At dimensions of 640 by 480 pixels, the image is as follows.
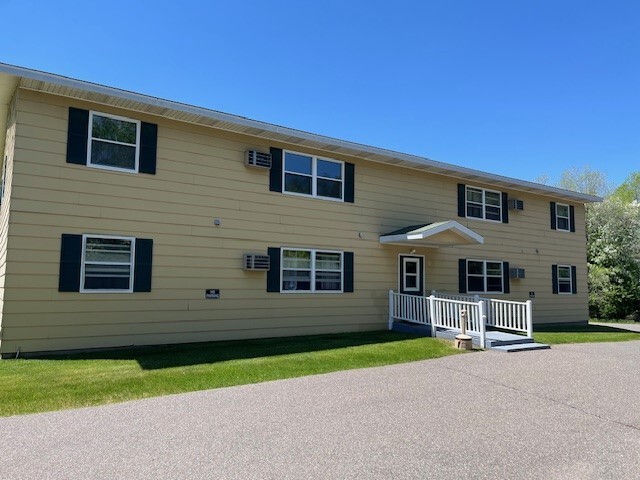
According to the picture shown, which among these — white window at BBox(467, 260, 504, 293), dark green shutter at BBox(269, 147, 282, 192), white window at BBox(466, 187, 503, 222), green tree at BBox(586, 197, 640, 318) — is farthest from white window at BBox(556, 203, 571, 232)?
dark green shutter at BBox(269, 147, 282, 192)

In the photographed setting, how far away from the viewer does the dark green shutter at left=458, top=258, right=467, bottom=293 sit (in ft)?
45.2

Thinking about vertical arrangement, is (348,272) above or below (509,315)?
above

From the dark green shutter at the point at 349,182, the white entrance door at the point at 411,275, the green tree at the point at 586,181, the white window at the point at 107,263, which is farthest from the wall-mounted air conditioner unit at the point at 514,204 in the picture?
the green tree at the point at 586,181

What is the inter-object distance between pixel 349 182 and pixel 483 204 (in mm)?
5447

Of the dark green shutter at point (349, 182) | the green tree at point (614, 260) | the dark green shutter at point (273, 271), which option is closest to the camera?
the dark green shutter at point (273, 271)

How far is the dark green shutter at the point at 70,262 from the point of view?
8266mm

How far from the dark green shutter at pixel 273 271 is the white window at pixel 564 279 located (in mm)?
11487

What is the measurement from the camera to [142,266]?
906 centimetres

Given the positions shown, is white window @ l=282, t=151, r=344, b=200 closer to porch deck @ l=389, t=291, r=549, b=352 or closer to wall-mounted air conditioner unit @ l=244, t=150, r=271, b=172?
wall-mounted air conditioner unit @ l=244, t=150, r=271, b=172

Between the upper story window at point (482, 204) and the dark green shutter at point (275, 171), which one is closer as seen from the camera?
the dark green shutter at point (275, 171)

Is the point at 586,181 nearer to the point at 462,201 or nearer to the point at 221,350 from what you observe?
the point at 462,201

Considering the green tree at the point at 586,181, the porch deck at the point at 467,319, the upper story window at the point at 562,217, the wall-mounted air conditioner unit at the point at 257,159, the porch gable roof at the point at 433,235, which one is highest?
the green tree at the point at 586,181

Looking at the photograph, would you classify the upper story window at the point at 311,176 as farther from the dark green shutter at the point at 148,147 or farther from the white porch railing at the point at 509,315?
the white porch railing at the point at 509,315

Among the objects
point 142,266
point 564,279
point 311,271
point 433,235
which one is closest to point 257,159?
point 311,271
